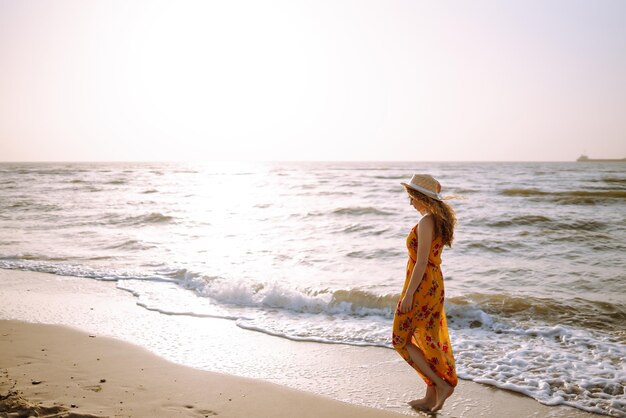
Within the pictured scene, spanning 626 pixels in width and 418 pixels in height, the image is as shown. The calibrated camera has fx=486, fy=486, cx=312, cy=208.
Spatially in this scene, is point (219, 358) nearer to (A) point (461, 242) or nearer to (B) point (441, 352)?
(B) point (441, 352)

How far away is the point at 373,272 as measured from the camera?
9086 millimetres

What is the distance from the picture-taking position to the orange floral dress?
3711 mm

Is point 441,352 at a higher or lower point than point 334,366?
higher

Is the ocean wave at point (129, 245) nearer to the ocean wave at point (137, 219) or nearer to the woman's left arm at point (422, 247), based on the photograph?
the ocean wave at point (137, 219)

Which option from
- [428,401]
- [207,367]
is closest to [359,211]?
[207,367]

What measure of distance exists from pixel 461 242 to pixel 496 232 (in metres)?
2.08

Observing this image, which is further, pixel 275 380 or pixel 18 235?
pixel 18 235

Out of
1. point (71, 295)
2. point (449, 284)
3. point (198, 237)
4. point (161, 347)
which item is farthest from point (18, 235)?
point (449, 284)

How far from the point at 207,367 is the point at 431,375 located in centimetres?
218

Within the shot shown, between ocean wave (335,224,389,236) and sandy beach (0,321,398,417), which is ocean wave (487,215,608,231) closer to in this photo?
ocean wave (335,224,389,236)

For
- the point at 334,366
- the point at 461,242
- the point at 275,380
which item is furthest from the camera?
the point at 461,242

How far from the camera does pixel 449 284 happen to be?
817 centimetres

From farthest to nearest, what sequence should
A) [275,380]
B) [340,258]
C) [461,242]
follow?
1. [461,242]
2. [340,258]
3. [275,380]

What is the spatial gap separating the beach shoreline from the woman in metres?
0.43
